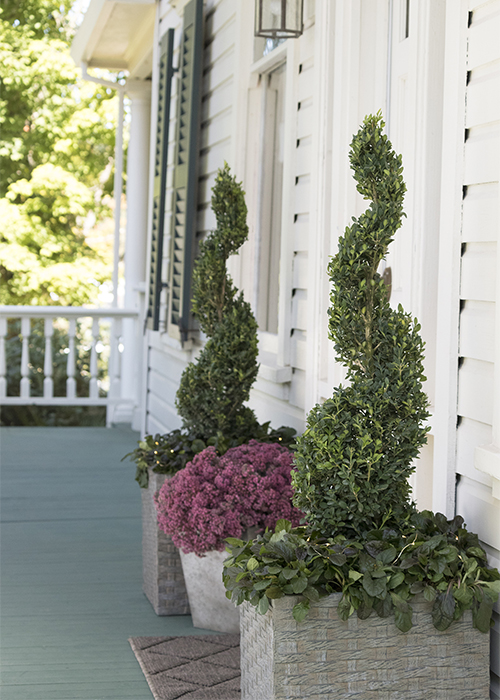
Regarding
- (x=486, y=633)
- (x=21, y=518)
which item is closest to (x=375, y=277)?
(x=486, y=633)

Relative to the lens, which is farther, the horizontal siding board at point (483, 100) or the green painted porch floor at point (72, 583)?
the green painted porch floor at point (72, 583)

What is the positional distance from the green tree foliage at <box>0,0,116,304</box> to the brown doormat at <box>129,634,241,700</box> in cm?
1107

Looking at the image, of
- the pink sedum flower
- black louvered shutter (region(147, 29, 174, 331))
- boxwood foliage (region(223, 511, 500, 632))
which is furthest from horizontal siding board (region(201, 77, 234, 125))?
boxwood foliage (region(223, 511, 500, 632))

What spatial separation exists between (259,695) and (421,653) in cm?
39

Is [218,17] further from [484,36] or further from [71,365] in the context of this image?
[71,365]

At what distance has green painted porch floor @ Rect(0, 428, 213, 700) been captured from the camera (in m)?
2.51

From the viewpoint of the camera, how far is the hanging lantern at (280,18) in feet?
10.6

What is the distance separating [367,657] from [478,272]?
0.94 metres

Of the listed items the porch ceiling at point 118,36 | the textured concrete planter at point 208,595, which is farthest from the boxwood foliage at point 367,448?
the porch ceiling at point 118,36

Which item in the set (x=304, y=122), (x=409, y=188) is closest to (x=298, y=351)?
(x=304, y=122)

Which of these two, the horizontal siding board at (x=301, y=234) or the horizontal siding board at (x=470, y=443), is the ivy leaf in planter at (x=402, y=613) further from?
the horizontal siding board at (x=301, y=234)

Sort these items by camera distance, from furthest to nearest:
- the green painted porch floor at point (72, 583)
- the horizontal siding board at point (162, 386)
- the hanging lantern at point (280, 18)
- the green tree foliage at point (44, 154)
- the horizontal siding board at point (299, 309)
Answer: the green tree foliage at point (44, 154), the horizontal siding board at point (162, 386), the horizontal siding board at point (299, 309), the hanging lantern at point (280, 18), the green painted porch floor at point (72, 583)

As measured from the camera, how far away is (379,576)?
1.82m

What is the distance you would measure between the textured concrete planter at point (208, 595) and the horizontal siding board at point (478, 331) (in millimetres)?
1110
